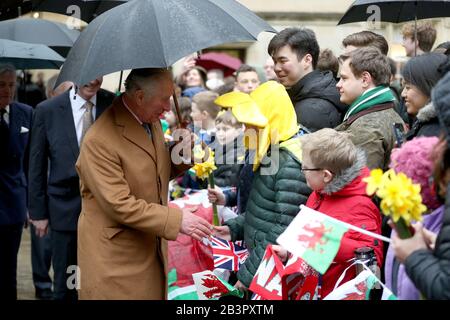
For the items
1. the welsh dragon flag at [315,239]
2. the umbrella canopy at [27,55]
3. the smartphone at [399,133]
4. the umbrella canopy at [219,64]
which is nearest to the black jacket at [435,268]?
the welsh dragon flag at [315,239]

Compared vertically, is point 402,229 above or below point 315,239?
above

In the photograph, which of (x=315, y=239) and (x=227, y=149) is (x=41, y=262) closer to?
(x=227, y=149)

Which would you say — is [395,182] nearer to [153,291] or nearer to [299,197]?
[299,197]

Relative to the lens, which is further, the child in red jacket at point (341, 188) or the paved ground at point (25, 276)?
the paved ground at point (25, 276)

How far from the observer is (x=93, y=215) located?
5.07m

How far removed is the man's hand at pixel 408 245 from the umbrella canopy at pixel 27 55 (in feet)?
13.9

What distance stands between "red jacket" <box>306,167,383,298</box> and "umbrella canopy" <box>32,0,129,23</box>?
2778 mm

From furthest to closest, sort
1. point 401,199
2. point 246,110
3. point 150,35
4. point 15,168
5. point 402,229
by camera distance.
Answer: point 15,168
point 246,110
point 150,35
point 402,229
point 401,199

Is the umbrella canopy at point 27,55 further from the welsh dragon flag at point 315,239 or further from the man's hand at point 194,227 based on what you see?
the welsh dragon flag at point 315,239

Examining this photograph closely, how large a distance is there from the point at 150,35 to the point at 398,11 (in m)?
2.96

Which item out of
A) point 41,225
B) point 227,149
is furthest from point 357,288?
point 41,225

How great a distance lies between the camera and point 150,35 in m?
4.75

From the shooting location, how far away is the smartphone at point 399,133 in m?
4.85

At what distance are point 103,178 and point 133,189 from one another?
0.23 m
